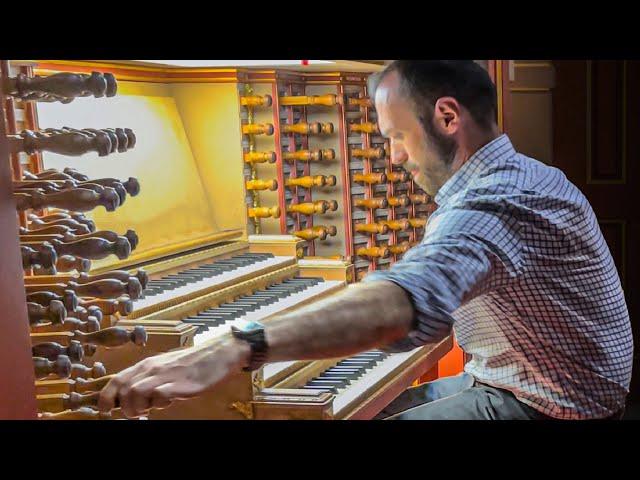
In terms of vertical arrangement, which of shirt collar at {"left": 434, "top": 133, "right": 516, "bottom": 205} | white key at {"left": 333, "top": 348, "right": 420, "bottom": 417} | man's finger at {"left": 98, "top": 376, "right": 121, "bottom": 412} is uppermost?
shirt collar at {"left": 434, "top": 133, "right": 516, "bottom": 205}

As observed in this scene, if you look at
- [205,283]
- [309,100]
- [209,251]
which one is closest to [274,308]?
[205,283]

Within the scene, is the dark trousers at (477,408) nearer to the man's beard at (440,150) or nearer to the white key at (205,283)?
the man's beard at (440,150)

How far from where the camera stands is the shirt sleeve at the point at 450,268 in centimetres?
98

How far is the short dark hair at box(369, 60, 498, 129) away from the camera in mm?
1338

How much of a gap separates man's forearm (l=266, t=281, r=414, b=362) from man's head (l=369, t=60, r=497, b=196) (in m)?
0.44

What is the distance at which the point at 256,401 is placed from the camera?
189cm

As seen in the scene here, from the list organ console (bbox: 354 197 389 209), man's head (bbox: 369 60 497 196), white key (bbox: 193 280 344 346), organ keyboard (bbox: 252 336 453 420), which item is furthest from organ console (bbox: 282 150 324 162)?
man's head (bbox: 369 60 497 196)

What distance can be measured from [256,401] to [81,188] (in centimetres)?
87

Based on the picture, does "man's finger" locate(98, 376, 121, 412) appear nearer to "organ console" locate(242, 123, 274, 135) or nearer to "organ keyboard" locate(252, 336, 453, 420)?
"organ keyboard" locate(252, 336, 453, 420)

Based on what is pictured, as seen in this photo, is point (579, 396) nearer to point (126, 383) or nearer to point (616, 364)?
point (616, 364)

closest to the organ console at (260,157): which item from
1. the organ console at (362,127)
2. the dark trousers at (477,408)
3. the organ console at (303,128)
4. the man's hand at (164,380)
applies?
the organ console at (303,128)

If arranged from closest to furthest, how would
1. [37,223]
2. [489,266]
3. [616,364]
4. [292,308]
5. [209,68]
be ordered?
[489,266] → [616,364] → [37,223] → [292,308] → [209,68]

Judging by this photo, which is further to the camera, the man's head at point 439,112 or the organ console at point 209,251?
the man's head at point 439,112

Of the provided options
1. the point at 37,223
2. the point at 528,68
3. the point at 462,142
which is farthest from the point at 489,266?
the point at 528,68
